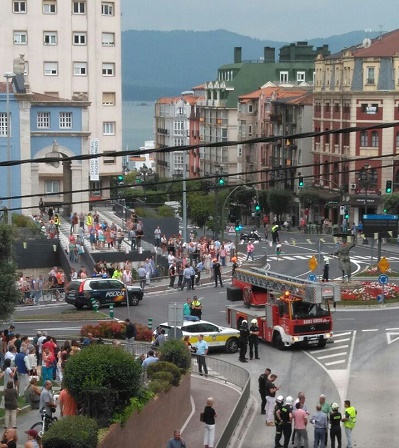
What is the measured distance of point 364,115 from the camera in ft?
322

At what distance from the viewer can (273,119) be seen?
391 feet

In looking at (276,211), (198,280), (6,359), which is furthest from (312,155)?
(6,359)

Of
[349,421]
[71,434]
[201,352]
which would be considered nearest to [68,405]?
[71,434]

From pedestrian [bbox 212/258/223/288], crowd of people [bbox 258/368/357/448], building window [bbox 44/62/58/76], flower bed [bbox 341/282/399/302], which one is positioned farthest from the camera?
building window [bbox 44/62/58/76]

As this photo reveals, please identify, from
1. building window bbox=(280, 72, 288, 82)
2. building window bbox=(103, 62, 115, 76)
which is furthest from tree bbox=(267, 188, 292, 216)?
building window bbox=(280, 72, 288, 82)

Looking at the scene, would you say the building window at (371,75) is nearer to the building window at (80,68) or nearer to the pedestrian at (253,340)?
the building window at (80,68)

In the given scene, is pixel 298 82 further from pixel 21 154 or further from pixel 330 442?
pixel 330 442

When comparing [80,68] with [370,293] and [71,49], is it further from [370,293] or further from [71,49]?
[370,293]

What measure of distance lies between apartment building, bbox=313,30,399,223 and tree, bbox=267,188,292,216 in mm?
3878

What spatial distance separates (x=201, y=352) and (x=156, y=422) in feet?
31.9

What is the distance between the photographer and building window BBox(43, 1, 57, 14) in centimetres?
9888

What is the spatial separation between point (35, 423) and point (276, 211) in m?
82.4

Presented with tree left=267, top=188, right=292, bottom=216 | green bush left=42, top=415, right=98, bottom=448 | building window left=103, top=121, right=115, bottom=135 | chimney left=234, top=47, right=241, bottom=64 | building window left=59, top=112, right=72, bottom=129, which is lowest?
tree left=267, top=188, right=292, bottom=216

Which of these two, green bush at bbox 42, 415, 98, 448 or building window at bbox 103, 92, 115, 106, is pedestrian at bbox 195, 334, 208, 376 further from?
building window at bbox 103, 92, 115, 106
